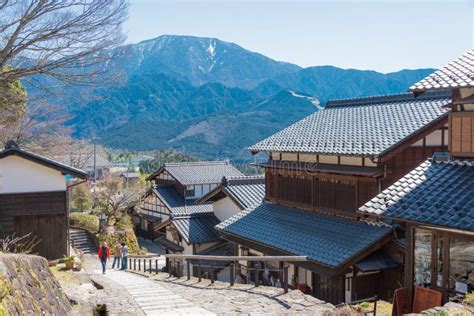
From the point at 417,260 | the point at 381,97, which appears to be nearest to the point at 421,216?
the point at 417,260

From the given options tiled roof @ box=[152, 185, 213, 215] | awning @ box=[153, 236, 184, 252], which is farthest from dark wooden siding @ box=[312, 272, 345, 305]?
tiled roof @ box=[152, 185, 213, 215]

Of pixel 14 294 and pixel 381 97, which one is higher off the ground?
pixel 381 97

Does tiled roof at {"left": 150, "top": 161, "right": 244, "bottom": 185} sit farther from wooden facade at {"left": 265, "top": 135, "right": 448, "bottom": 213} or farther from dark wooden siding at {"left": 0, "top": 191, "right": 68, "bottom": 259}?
dark wooden siding at {"left": 0, "top": 191, "right": 68, "bottom": 259}

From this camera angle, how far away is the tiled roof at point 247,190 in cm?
2152

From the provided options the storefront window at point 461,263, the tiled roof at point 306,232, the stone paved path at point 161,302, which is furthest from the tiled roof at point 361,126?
the stone paved path at point 161,302

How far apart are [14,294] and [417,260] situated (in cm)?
747

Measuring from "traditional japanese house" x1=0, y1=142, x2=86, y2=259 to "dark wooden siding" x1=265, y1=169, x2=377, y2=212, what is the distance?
785cm

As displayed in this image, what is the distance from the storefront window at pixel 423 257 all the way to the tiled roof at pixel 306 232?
309cm

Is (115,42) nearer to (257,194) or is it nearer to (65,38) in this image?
(65,38)

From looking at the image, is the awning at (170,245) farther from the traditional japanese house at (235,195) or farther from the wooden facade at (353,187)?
the wooden facade at (353,187)

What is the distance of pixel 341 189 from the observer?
14867 millimetres

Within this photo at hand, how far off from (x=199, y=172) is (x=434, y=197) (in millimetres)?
30302

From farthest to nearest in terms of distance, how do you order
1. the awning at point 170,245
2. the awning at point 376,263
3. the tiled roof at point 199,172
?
the tiled roof at point 199,172, the awning at point 170,245, the awning at point 376,263

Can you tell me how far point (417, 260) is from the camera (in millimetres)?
8984
